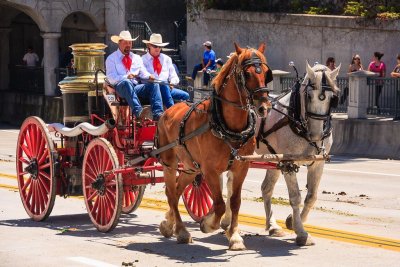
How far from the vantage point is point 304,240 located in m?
14.1

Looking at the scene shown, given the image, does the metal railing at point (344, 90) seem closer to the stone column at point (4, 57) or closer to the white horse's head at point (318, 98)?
the white horse's head at point (318, 98)

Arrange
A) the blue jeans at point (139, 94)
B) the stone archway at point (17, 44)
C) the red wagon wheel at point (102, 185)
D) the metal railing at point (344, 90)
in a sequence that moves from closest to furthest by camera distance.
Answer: the red wagon wheel at point (102, 185) < the blue jeans at point (139, 94) < the metal railing at point (344, 90) < the stone archway at point (17, 44)

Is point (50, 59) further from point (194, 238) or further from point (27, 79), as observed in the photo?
point (194, 238)

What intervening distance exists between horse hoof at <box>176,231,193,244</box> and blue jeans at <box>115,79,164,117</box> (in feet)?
6.11

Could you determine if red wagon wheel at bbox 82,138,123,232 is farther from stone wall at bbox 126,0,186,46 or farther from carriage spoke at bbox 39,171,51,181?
stone wall at bbox 126,0,186,46

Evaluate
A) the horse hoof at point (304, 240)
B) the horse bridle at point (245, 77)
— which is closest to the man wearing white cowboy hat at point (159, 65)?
the horse bridle at point (245, 77)

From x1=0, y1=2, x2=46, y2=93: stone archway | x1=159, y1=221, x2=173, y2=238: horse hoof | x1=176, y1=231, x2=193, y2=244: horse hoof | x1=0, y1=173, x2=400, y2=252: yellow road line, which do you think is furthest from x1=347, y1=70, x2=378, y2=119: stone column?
x1=176, y1=231, x2=193, y2=244: horse hoof

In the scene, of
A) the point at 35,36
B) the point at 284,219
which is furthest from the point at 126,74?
the point at 35,36

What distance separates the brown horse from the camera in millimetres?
13492

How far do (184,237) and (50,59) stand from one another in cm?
2486

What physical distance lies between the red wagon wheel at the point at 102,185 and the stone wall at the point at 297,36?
16525 millimetres

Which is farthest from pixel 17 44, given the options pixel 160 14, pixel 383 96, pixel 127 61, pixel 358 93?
pixel 127 61

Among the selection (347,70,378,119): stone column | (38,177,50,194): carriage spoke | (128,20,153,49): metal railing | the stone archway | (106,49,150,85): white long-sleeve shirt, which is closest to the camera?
(106,49,150,85): white long-sleeve shirt

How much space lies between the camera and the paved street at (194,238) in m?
13.4
